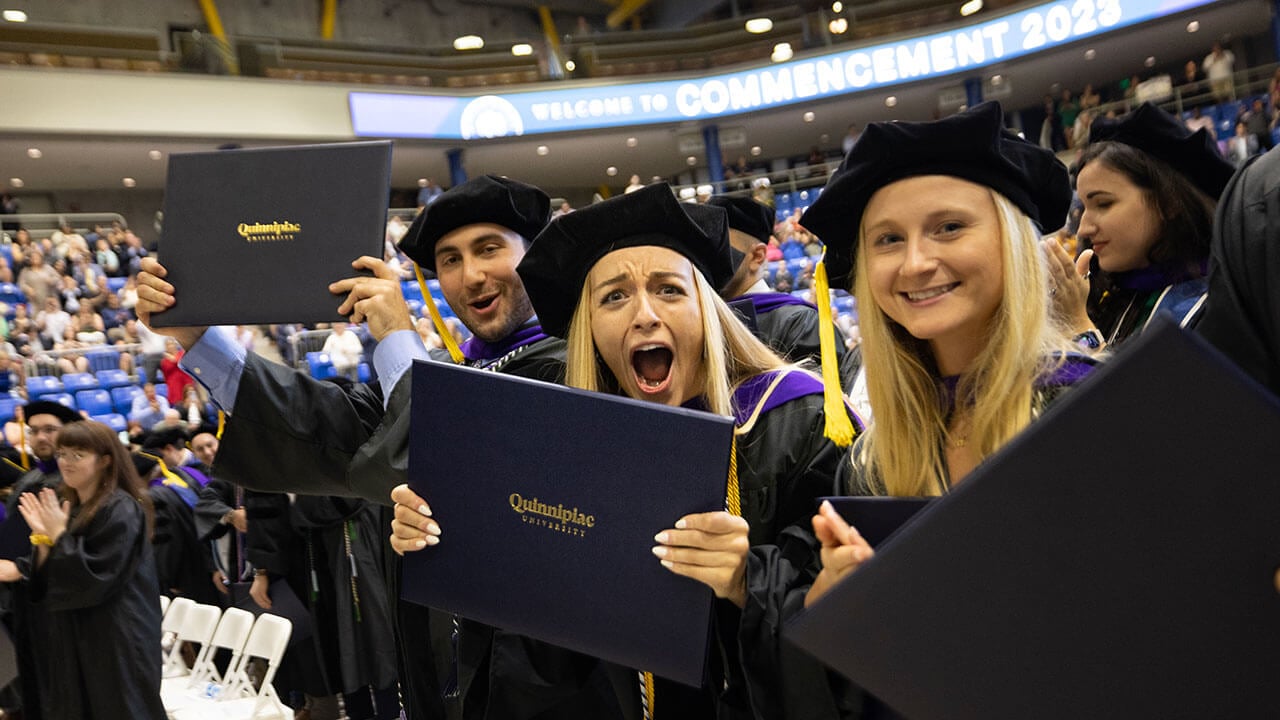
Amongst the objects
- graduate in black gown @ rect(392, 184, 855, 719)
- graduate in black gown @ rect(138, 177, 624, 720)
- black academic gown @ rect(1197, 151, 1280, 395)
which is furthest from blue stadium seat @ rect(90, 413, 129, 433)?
black academic gown @ rect(1197, 151, 1280, 395)

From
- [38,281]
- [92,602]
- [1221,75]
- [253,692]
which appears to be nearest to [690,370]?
[92,602]

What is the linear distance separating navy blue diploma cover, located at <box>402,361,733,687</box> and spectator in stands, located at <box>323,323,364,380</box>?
410 inches

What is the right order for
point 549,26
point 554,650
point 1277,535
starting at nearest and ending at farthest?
point 1277,535 < point 554,650 < point 549,26

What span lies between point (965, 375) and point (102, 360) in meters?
12.6

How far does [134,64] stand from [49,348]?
7114mm

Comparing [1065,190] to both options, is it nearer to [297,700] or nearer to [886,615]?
[886,615]

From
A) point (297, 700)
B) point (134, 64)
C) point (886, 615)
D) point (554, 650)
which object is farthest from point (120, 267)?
point (886, 615)

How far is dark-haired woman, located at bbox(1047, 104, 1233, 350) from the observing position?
7.73 ft

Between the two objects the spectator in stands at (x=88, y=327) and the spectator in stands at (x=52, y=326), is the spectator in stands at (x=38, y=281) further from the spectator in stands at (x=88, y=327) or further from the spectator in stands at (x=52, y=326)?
the spectator in stands at (x=52, y=326)

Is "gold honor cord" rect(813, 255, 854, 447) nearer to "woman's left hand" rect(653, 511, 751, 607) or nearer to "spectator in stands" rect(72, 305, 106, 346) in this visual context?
"woman's left hand" rect(653, 511, 751, 607)

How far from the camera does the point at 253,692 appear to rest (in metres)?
5.18

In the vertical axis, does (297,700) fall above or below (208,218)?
below

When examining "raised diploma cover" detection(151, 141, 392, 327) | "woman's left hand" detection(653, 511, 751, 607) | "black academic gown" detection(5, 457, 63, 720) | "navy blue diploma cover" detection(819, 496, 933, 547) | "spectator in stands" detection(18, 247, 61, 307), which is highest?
"spectator in stands" detection(18, 247, 61, 307)

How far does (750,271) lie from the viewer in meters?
4.26
